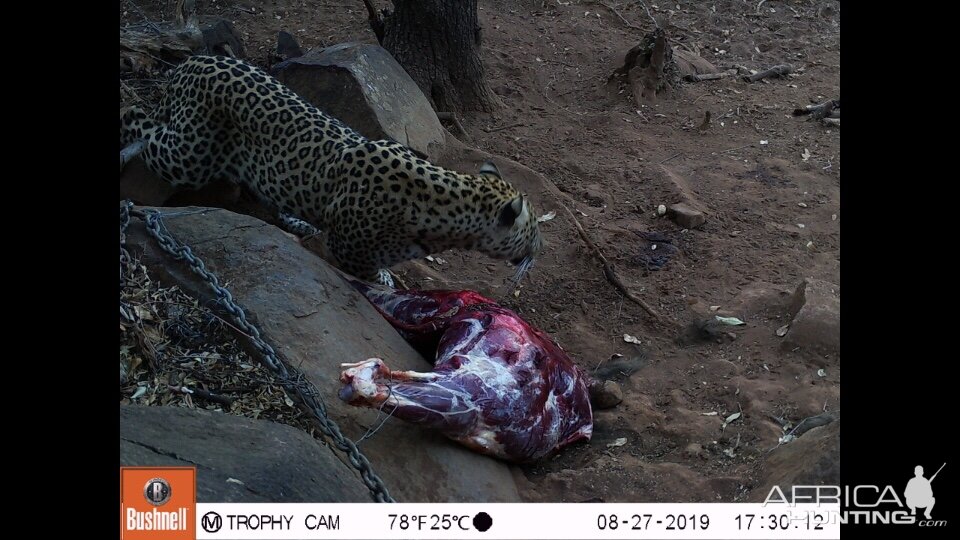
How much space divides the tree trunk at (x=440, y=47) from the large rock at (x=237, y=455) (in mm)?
5616

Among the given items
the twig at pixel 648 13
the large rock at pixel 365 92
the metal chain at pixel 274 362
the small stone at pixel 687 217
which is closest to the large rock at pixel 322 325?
the metal chain at pixel 274 362

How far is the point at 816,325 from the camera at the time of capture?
250 inches

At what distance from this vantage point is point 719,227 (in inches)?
324

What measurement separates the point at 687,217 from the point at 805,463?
3.85 m

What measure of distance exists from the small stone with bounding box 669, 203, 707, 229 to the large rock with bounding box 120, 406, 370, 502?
459 cm

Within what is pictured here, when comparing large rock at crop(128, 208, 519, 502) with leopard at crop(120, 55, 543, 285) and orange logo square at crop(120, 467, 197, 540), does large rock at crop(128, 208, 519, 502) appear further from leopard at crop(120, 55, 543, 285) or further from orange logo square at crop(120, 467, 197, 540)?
orange logo square at crop(120, 467, 197, 540)

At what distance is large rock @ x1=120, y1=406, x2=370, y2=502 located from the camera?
3826mm

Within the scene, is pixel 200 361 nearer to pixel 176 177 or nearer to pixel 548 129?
pixel 176 177

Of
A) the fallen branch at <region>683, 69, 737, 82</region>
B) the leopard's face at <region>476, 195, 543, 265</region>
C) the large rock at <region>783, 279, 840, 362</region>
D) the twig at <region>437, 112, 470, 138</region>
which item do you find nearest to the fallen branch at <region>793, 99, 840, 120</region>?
the fallen branch at <region>683, 69, 737, 82</region>

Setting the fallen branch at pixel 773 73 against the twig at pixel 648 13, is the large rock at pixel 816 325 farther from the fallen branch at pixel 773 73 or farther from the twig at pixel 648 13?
the twig at pixel 648 13

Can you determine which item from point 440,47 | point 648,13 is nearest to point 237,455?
point 440,47

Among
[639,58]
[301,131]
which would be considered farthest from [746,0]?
[301,131]

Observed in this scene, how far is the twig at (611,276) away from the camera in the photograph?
282 inches

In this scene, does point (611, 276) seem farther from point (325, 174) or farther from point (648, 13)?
point (648, 13)
